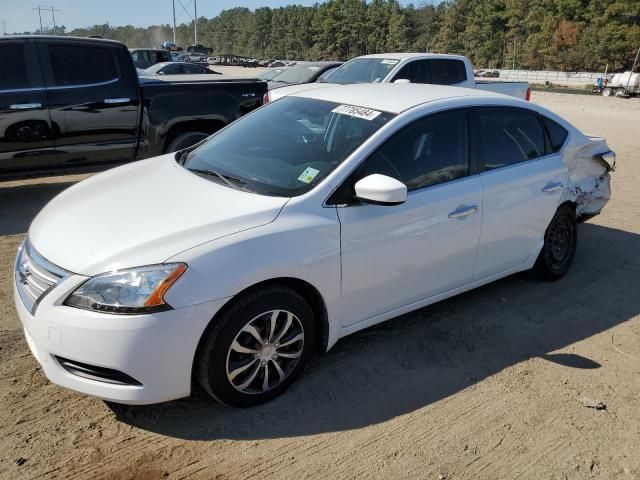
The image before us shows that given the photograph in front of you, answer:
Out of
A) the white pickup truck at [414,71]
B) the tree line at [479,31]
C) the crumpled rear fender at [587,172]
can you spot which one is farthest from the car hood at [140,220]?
the tree line at [479,31]

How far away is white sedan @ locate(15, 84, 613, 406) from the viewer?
2.59 metres

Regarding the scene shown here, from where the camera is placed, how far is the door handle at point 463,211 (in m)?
3.66

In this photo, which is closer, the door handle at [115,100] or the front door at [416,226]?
the front door at [416,226]

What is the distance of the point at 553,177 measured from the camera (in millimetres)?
4488

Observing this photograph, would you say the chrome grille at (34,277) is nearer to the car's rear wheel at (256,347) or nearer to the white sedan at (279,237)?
the white sedan at (279,237)

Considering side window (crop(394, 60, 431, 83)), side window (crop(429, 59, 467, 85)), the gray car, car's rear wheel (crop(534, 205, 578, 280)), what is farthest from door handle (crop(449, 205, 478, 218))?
the gray car

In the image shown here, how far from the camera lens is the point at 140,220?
→ 2.92 m

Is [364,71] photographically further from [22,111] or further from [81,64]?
[22,111]

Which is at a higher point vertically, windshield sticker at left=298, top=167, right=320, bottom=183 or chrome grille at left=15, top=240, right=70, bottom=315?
windshield sticker at left=298, top=167, right=320, bottom=183

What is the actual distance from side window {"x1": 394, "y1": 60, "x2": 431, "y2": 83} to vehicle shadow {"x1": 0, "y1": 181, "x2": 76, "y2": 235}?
599 cm

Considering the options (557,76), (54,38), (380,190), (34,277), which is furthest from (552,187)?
(557,76)

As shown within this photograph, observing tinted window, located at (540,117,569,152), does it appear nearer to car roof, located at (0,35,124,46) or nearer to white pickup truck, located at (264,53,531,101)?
car roof, located at (0,35,124,46)

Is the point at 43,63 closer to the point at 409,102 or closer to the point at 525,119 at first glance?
the point at 409,102

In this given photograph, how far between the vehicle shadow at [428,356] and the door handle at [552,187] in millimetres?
898
